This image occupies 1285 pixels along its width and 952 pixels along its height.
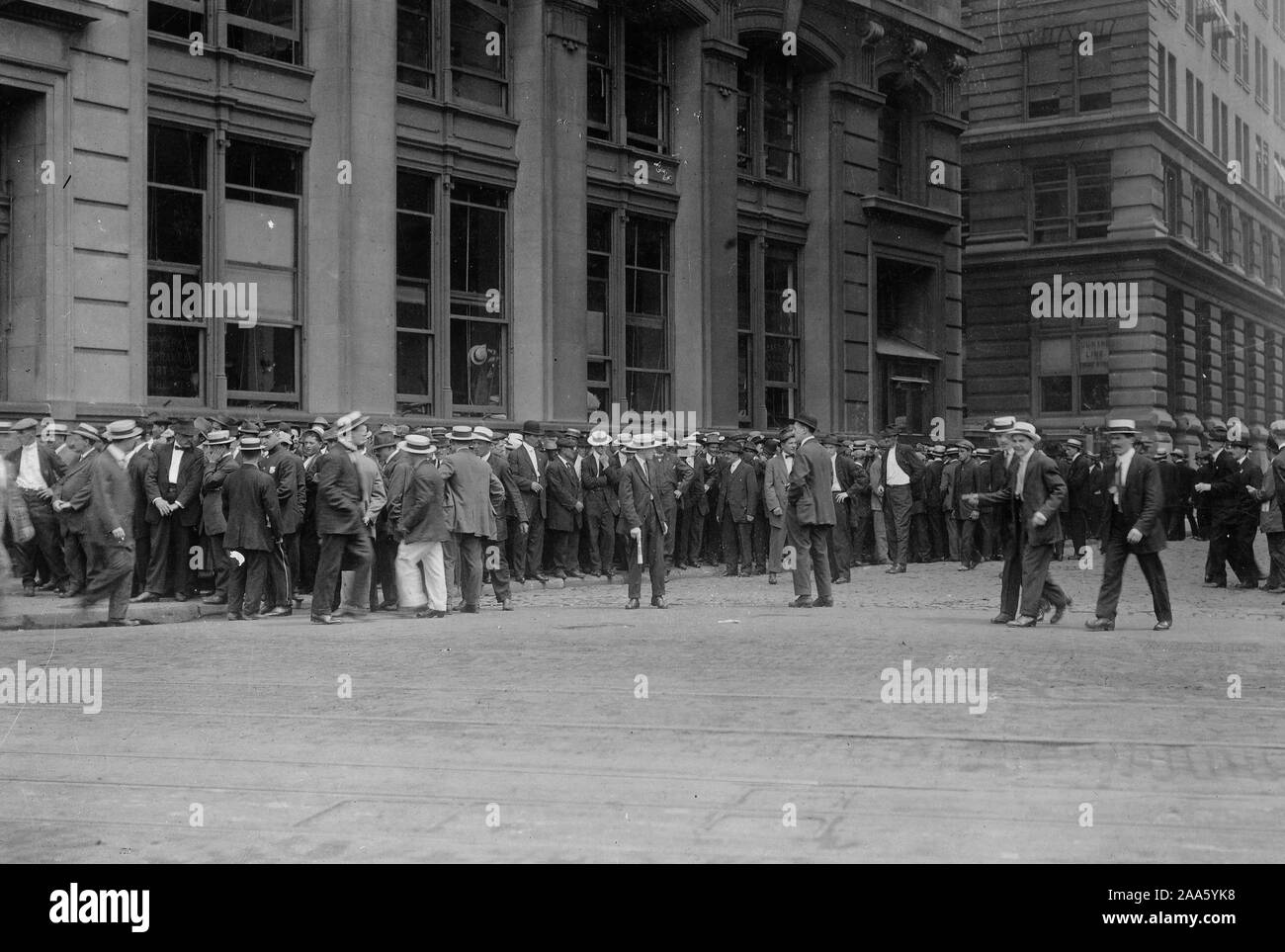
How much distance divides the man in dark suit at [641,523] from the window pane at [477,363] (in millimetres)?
7067

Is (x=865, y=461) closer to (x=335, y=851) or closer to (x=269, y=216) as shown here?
(x=269, y=216)

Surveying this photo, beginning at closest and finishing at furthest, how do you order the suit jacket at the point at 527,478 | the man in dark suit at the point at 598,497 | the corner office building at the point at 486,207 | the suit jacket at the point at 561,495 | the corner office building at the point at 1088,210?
1. the corner office building at the point at 486,207
2. the suit jacket at the point at 527,478
3. the suit jacket at the point at 561,495
4. the man in dark suit at the point at 598,497
5. the corner office building at the point at 1088,210

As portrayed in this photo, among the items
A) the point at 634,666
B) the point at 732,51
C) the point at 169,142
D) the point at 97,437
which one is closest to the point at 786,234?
the point at 732,51

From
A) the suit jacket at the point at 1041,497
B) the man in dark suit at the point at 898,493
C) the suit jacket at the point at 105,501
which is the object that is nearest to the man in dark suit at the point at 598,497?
the man in dark suit at the point at 898,493

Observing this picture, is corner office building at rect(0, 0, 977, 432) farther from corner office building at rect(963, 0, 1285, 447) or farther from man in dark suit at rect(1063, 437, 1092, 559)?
corner office building at rect(963, 0, 1285, 447)

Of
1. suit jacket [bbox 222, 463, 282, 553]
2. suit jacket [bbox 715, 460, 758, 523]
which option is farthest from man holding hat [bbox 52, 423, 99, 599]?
suit jacket [bbox 715, 460, 758, 523]

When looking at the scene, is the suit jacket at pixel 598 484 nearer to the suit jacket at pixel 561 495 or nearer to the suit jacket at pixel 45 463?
the suit jacket at pixel 561 495

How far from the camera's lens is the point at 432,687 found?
11.2 metres

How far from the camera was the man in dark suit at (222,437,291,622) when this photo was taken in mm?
16234

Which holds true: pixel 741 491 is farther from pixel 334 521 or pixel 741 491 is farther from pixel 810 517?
pixel 334 521

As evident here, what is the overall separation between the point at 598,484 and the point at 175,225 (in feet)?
22.5

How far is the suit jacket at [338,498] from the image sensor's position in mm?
15906

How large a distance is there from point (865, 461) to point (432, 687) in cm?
1555
